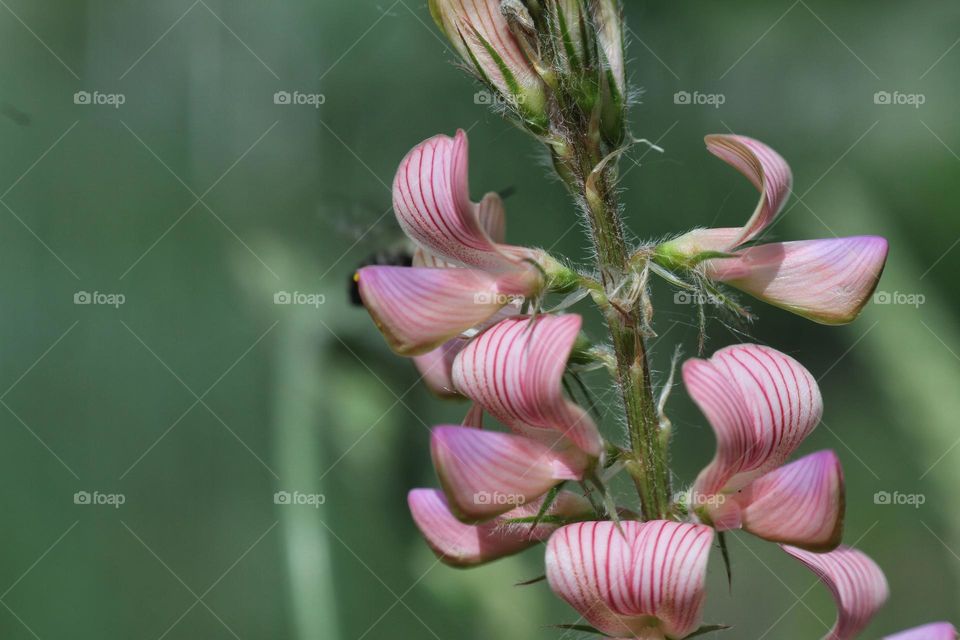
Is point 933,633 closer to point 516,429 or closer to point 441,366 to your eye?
point 516,429

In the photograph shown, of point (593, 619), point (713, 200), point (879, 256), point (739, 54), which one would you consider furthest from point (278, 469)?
point (739, 54)

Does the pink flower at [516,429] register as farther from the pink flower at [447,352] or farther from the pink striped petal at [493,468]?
the pink flower at [447,352]

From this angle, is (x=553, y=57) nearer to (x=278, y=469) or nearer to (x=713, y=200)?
(x=278, y=469)

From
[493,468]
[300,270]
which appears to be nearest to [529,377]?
[493,468]

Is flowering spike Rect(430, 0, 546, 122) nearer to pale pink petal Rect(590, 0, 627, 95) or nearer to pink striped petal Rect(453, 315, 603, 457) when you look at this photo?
pale pink petal Rect(590, 0, 627, 95)

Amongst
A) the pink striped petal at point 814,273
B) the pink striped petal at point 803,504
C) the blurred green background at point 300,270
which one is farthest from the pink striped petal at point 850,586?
the blurred green background at point 300,270

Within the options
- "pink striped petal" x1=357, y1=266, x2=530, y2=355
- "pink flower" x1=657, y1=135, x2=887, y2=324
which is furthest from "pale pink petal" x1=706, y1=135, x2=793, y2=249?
"pink striped petal" x1=357, y1=266, x2=530, y2=355
